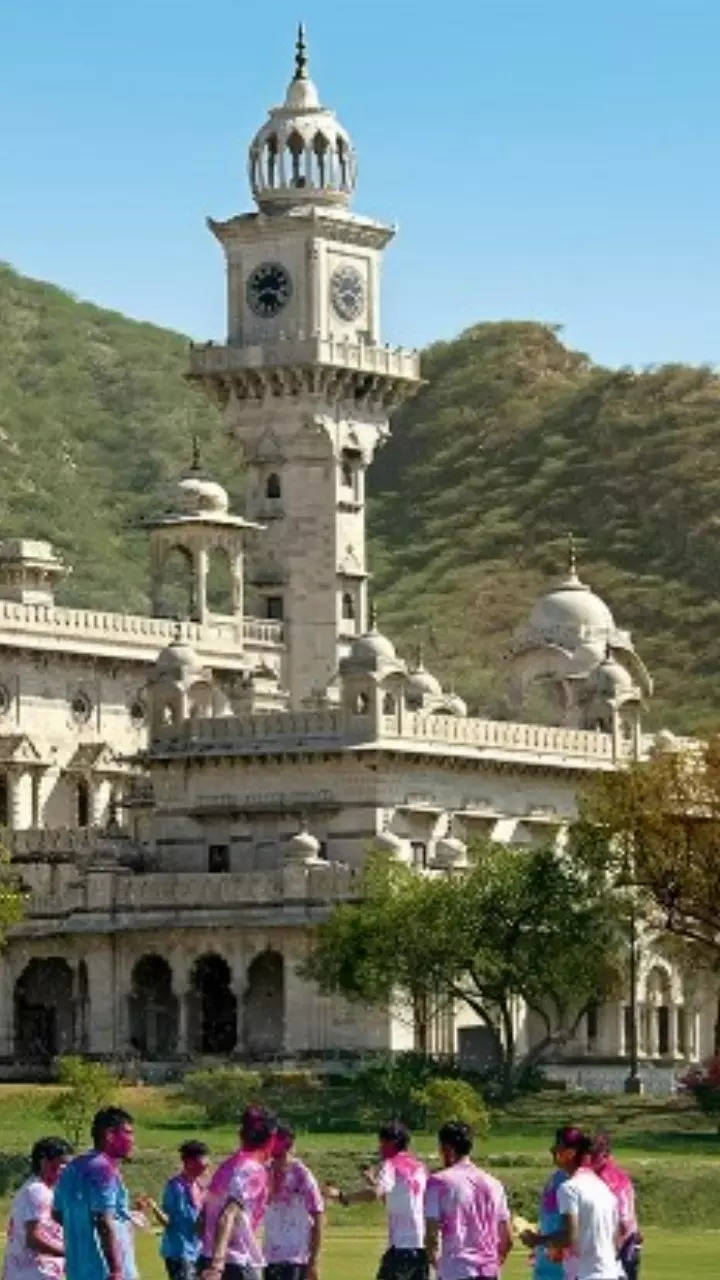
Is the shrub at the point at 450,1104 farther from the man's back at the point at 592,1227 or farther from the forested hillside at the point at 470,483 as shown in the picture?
the forested hillside at the point at 470,483

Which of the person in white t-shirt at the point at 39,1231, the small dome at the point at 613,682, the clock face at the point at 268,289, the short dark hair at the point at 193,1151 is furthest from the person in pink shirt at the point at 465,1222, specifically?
the clock face at the point at 268,289

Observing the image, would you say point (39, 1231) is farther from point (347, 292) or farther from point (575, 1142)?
point (347, 292)

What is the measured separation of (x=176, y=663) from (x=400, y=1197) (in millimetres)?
65669

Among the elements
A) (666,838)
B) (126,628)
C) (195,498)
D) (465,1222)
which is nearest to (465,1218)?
(465,1222)

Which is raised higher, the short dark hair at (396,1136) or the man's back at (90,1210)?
the short dark hair at (396,1136)

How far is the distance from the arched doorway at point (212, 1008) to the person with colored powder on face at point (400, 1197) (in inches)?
2348

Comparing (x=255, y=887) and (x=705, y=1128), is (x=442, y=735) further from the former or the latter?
(x=705, y=1128)

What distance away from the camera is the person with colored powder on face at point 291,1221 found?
3131cm

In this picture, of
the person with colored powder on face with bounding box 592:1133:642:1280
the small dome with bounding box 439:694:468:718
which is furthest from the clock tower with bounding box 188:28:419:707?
the person with colored powder on face with bounding box 592:1133:642:1280

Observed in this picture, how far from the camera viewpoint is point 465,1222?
3028 cm

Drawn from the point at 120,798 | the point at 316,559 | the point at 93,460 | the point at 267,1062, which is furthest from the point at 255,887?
the point at 93,460

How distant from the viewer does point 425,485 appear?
191000 millimetres

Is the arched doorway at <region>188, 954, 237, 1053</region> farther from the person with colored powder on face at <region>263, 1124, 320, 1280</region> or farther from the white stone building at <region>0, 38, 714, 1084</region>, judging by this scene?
the person with colored powder on face at <region>263, 1124, 320, 1280</region>

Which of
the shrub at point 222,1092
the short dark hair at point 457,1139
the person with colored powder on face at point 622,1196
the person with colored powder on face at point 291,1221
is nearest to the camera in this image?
the short dark hair at point 457,1139
